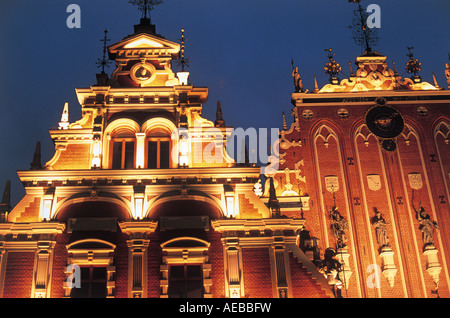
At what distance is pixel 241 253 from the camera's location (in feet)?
59.8

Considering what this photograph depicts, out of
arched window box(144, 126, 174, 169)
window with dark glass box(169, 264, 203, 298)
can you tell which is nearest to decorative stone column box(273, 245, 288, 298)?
window with dark glass box(169, 264, 203, 298)

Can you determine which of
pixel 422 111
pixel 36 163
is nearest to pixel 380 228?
pixel 422 111

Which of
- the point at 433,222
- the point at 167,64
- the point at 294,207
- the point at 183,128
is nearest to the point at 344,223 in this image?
the point at 294,207

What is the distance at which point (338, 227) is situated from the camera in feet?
72.3

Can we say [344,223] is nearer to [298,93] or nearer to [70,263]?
[298,93]

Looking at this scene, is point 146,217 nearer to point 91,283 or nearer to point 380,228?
point 91,283

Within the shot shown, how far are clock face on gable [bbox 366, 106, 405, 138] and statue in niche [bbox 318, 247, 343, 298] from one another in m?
6.78

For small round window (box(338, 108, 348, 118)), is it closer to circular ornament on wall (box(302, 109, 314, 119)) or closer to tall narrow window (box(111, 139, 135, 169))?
circular ornament on wall (box(302, 109, 314, 119))

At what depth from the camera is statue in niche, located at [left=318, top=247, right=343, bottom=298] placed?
1869cm

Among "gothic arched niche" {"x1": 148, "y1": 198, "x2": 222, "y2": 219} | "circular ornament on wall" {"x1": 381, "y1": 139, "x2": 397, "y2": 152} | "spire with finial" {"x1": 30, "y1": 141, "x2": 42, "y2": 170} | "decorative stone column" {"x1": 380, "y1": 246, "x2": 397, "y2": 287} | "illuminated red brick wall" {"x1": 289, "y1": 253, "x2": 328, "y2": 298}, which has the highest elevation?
"circular ornament on wall" {"x1": 381, "y1": 139, "x2": 397, "y2": 152}

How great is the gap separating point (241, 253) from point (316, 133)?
7591 millimetres

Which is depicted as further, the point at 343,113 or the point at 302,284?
the point at 343,113

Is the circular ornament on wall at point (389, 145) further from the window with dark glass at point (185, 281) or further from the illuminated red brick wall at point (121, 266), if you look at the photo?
the illuminated red brick wall at point (121, 266)

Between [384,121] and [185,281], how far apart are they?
36.3ft
